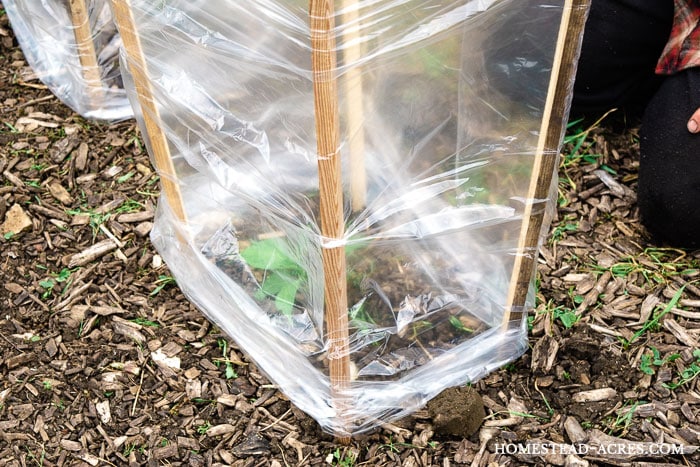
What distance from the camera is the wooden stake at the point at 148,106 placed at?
1403 millimetres

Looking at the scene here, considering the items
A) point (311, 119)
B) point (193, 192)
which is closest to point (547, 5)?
point (311, 119)

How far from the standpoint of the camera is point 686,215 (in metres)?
1.81

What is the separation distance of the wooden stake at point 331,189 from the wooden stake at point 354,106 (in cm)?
4

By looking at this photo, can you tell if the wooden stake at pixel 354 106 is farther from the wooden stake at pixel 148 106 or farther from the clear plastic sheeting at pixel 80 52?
the clear plastic sheeting at pixel 80 52

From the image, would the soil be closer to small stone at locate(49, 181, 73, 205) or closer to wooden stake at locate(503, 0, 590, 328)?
small stone at locate(49, 181, 73, 205)

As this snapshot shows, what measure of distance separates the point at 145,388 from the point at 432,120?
0.90 m

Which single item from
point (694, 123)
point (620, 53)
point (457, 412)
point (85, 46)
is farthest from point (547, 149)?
point (85, 46)

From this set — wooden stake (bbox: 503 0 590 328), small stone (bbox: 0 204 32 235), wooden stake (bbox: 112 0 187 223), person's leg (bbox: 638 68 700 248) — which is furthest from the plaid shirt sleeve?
small stone (bbox: 0 204 32 235)

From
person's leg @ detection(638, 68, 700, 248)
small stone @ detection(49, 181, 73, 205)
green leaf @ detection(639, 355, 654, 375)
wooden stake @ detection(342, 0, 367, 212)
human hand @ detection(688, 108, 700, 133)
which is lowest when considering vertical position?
green leaf @ detection(639, 355, 654, 375)

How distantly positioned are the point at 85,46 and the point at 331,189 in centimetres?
151

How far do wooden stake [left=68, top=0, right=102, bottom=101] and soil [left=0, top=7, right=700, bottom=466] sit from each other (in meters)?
0.35

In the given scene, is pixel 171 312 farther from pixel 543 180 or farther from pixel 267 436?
pixel 543 180

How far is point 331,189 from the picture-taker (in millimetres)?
1139

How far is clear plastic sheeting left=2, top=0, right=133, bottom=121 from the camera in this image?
2252mm
